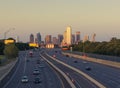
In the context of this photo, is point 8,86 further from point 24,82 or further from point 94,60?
point 94,60

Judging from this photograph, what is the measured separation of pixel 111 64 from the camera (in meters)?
120

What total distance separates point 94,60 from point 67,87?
290ft

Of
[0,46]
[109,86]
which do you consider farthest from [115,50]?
[109,86]

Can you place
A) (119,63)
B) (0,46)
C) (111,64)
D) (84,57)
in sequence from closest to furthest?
1. (119,63)
2. (111,64)
3. (84,57)
4. (0,46)

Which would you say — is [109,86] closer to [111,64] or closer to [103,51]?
[111,64]

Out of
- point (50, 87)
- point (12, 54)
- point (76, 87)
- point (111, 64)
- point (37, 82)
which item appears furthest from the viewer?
point (12, 54)

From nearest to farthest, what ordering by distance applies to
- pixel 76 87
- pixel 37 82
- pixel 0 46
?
pixel 76 87, pixel 37 82, pixel 0 46

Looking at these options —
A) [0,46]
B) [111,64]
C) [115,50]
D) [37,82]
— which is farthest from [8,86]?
[0,46]

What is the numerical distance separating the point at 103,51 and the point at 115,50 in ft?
77.3

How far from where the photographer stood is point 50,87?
6538 cm

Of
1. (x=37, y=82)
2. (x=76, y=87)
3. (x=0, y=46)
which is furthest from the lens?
(x=0, y=46)

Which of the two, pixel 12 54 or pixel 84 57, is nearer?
pixel 12 54

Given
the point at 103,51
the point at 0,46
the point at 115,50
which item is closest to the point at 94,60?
the point at 115,50

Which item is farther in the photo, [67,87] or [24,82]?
[24,82]
